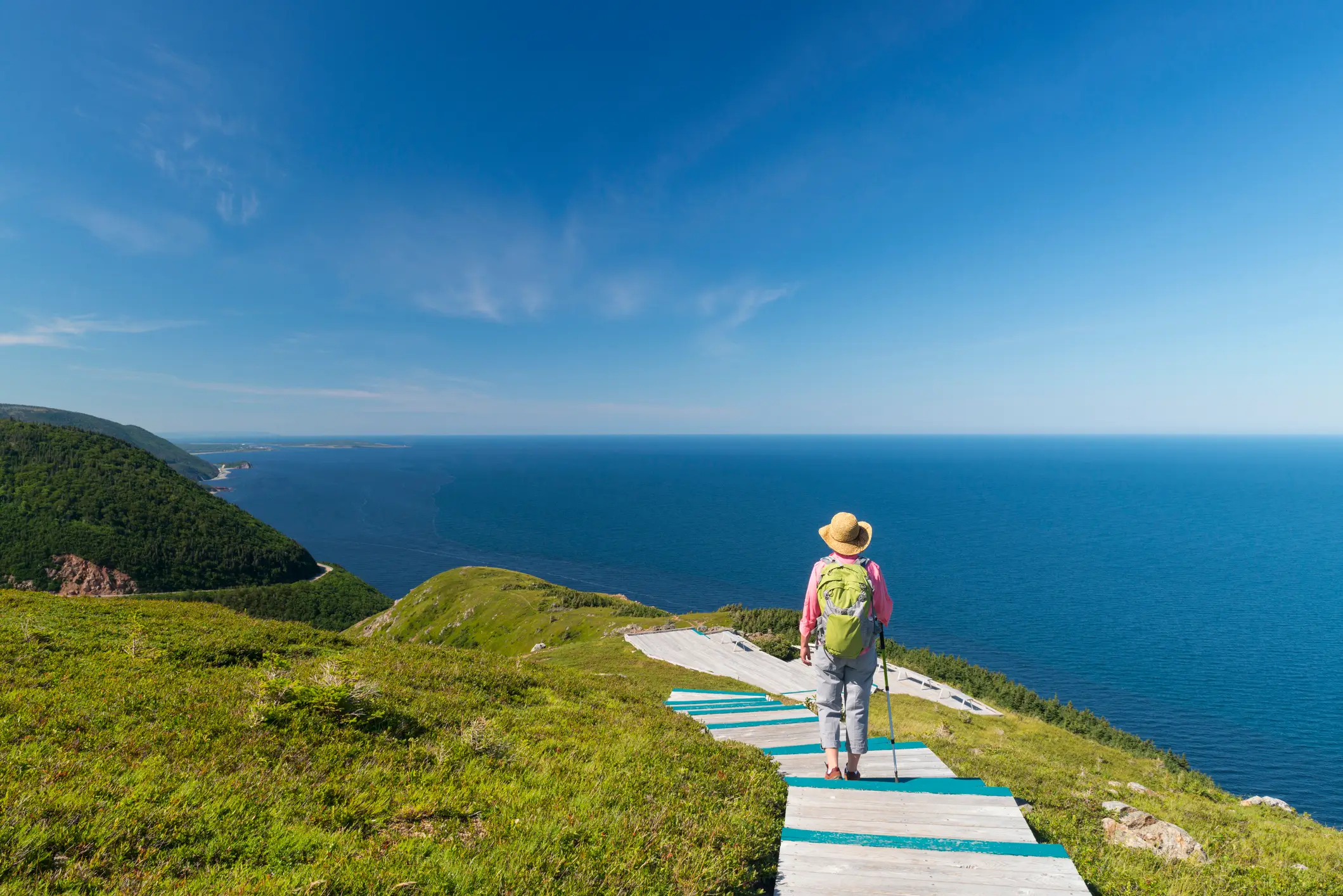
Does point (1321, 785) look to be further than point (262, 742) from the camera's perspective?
Yes

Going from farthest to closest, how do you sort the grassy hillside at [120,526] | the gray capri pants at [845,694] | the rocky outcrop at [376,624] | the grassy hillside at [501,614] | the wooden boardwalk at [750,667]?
the grassy hillside at [120,526], the rocky outcrop at [376,624], the grassy hillside at [501,614], the wooden boardwalk at [750,667], the gray capri pants at [845,694]

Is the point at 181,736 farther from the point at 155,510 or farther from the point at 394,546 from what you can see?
the point at 155,510

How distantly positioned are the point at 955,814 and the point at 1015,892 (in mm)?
1347

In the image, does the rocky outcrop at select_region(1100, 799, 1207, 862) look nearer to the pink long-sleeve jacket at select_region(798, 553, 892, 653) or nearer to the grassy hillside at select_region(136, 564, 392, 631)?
the pink long-sleeve jacket at select_region(798, 553, 892, 653)

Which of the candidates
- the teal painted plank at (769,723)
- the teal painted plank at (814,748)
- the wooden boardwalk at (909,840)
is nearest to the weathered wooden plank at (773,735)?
the teal painted plank at (769,723)

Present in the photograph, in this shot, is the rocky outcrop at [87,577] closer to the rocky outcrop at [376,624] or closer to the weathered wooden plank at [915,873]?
the rocky outcrop at [376,624]

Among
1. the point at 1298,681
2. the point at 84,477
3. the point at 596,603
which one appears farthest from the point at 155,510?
the point at 1298,681

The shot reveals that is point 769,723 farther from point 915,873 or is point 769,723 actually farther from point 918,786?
point 915,873

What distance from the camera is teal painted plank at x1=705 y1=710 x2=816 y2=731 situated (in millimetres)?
10516

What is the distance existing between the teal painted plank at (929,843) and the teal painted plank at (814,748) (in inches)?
122

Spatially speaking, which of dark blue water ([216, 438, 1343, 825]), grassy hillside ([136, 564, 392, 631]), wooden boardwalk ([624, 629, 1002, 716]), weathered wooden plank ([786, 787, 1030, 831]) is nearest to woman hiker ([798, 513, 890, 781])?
weathered wooden plank ([786, 787, 1030, 831])

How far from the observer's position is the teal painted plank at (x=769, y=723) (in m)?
10.5

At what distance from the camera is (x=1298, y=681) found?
57.5 metres

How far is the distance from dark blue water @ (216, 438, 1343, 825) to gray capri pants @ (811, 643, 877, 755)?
52.2 metres
